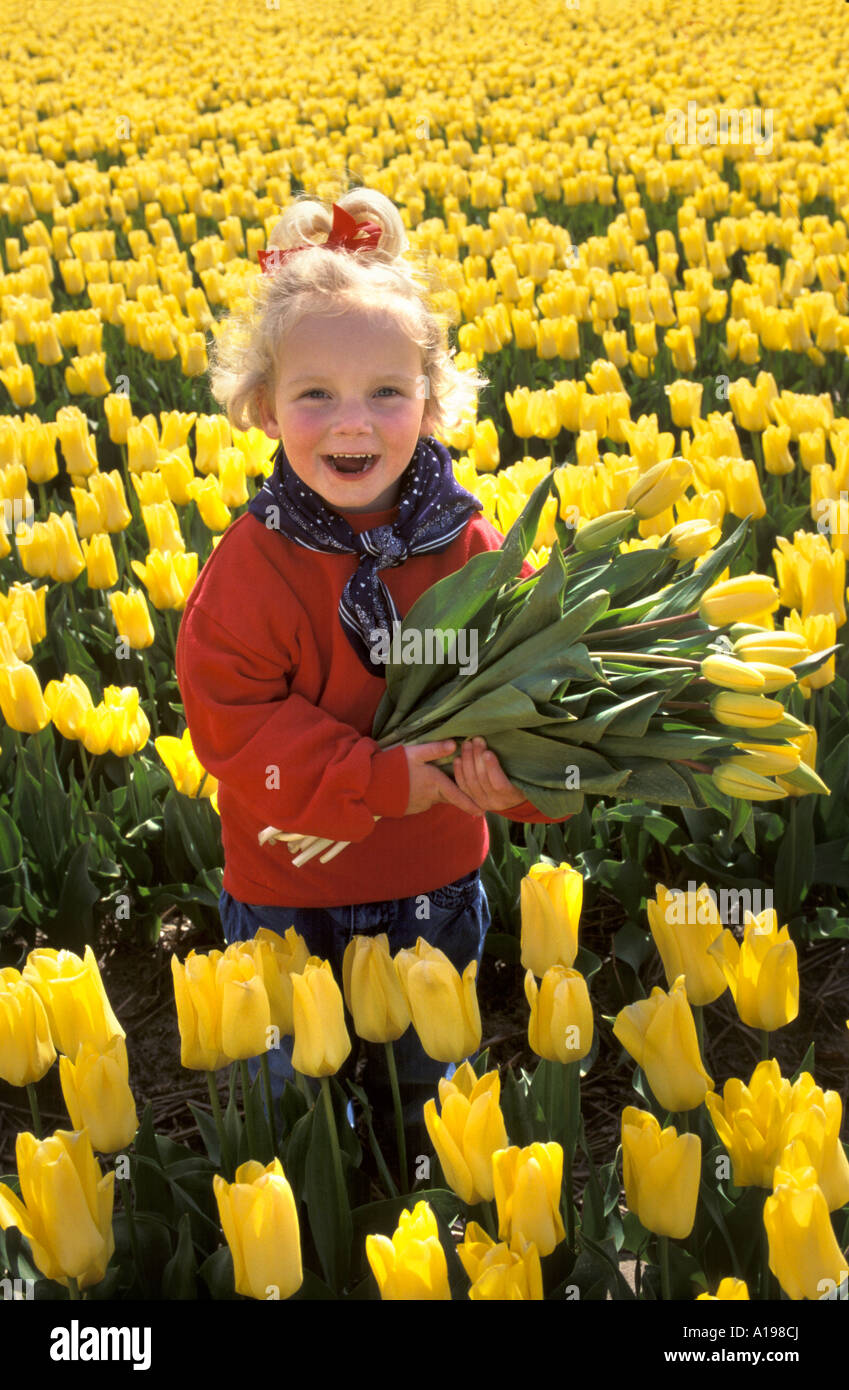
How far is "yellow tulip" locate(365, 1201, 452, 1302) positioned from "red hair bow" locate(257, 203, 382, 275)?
148 centimetres

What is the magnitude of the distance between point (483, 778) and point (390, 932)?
0.48 metres

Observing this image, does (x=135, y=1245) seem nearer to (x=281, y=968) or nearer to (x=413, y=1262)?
(x=281, y=968)

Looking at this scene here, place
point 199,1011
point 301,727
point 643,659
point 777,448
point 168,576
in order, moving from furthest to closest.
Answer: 1. point 777,448
2. point 168,576
3. point 301,727
4. point 643,659
5. point 199,1011

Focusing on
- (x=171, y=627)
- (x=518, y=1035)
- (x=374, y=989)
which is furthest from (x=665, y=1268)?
(x=171, y=627)

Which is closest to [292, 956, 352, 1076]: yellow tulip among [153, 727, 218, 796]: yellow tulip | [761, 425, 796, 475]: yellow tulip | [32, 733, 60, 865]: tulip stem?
[153, 727, 218, 796]: yellow tulip

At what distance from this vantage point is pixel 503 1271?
62.6 inches

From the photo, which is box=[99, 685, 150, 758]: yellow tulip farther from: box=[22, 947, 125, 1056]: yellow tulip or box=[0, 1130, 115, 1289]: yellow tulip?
box=[0, 1130, 115, 1289]: yellow tulip

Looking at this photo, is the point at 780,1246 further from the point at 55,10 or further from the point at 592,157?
the point at 55,10

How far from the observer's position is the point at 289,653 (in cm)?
229

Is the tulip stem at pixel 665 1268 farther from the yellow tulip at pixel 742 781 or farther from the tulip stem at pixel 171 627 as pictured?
the tulip stem at pixel 171 627

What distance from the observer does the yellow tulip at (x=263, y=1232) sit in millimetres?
1674

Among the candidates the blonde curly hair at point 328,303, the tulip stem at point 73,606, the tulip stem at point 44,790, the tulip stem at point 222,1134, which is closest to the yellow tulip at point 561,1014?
the tulip stem at point 222,1134

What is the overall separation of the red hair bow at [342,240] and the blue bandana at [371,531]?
33 cm

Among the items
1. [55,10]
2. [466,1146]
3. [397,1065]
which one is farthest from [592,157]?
[55,10]
